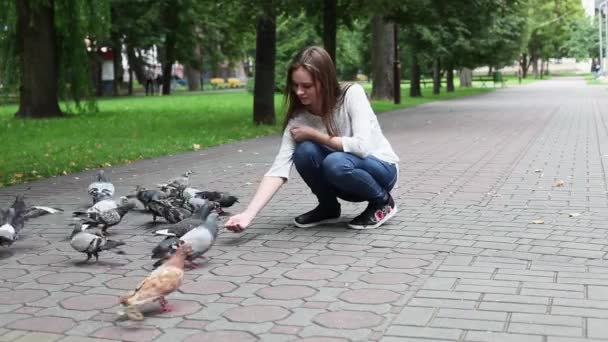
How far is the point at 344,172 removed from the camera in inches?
243

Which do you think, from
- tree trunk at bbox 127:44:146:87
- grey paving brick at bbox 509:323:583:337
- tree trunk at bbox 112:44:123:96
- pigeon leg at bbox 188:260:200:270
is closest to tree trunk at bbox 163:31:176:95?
tree trunk at bbox 127:44:146:87

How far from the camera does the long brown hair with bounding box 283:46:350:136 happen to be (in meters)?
5.99

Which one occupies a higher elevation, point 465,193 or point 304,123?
point 304,123

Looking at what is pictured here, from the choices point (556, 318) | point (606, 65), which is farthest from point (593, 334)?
point (606, 65)

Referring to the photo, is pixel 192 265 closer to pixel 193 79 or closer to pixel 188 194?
pixel 188 194

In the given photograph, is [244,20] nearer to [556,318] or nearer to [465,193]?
[465,193]

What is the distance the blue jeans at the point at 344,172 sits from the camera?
20.3 ft

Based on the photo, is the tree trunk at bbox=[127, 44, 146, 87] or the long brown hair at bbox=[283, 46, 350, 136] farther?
the tree trunk at bbox=[127, 44, 146, 87]

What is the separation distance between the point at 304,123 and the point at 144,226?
68.5 inches

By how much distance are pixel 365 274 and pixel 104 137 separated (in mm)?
12700

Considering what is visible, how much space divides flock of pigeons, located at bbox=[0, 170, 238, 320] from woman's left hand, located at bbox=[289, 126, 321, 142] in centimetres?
85

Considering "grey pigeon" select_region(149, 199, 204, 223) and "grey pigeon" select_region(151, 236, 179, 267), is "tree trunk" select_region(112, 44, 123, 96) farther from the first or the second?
"grey pigeon" select_region(151, 236, 179, 267)

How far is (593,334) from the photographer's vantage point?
3.89 meters

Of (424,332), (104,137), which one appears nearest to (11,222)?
(424,332)
